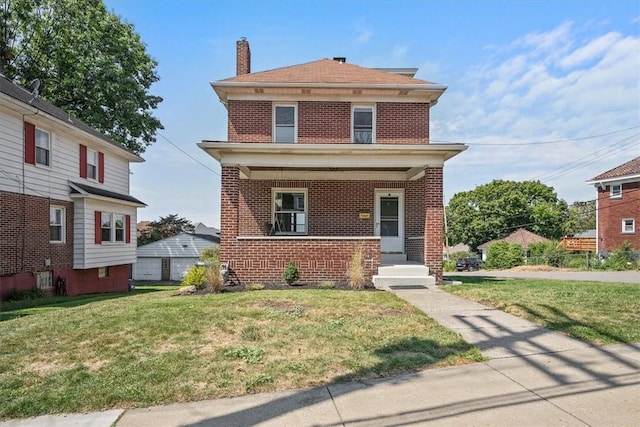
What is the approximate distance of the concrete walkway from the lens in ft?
11.2

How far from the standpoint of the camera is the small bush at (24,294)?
13.9m

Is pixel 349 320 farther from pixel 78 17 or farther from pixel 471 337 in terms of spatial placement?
pixel 78 17

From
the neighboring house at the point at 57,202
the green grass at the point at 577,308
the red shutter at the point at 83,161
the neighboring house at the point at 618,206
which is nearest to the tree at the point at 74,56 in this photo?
the neighboring house at the point at 57,202

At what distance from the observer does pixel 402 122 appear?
14.2 metres

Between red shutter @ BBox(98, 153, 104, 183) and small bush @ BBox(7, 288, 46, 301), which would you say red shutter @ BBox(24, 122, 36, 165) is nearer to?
small bush @ BBox(7, 288, 46, 301)

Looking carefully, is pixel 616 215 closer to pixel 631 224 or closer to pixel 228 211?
pixel 631 224

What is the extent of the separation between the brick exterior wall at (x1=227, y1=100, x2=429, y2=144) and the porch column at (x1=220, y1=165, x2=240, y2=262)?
117 inches

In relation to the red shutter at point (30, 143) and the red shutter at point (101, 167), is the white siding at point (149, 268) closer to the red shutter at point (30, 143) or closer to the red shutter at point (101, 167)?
the red shutter at point (101, 167)

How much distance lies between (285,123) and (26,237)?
9966 mm

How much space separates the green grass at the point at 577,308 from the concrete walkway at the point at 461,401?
2.76 feet

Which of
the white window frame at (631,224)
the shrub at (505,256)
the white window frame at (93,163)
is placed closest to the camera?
the white window frame at (93,163)

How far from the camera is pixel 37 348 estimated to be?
5.37 metres

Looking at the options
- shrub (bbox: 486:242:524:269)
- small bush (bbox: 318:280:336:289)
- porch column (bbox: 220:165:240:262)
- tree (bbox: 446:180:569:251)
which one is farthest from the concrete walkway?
tree (bbox: 446:180:569:251)

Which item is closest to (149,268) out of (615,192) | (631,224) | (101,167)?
(101,167)
